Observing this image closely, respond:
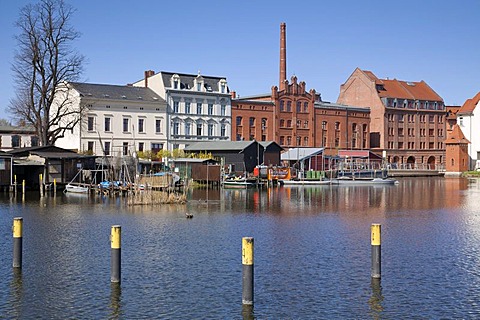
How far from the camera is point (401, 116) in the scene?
118 meters

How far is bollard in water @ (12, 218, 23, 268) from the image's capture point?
60.4 ft

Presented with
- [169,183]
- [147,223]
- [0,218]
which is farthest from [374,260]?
[169,183]

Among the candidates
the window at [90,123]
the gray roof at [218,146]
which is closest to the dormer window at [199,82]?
the gray roof at [218,146]

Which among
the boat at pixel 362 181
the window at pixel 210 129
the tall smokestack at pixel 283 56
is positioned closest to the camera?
the boat at pixel 362 181

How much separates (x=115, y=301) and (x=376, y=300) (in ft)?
22.5

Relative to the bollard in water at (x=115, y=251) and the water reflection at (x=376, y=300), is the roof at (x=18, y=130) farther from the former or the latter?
the water reflection at (x=376, y=300)

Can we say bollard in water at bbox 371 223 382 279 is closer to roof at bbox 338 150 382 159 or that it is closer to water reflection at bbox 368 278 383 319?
water reflection at bbox 368 278 383 319

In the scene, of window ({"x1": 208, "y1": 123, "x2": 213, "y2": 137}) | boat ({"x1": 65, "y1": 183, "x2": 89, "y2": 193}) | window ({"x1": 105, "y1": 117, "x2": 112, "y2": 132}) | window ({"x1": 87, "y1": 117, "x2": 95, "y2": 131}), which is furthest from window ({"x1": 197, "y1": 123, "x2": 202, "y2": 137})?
boat ({"x1": 65, "y1": 183, "x2": 89, "y2": 193})

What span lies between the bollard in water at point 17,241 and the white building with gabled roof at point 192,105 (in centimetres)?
6575

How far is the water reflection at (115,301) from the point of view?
15.1 m

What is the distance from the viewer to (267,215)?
36969 millimetres

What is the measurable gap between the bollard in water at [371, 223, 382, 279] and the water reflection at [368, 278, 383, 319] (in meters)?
0.22

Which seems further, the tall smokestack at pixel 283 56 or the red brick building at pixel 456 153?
the red brick building at pixel 456 153

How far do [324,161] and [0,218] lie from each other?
6305 cm
